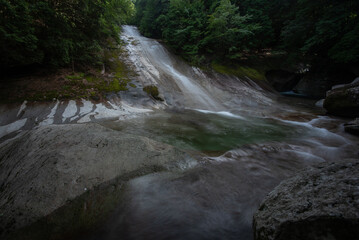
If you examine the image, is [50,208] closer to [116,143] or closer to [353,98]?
[116,143]

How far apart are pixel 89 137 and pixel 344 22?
17430 mm

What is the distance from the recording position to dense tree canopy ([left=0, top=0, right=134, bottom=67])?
4.23 meters

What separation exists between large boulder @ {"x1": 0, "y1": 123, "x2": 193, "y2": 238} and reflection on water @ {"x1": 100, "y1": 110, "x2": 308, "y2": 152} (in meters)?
1.24

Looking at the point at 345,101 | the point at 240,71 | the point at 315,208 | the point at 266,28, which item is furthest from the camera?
the point at 266,28

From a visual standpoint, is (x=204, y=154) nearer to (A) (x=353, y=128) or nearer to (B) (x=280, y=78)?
(A) (x=353, y=128)

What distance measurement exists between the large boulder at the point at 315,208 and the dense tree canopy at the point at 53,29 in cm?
689

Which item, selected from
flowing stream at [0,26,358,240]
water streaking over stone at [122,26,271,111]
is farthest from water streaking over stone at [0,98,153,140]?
water streaking over stone at [122,26,271,111]

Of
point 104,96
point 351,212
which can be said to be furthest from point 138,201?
point 104,96

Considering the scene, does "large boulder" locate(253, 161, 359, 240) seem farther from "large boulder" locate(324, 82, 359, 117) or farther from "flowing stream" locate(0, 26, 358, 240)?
"large boulder" locate(324, 82, 359, 117)

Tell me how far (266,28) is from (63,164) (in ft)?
62.0

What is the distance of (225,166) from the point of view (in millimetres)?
2758

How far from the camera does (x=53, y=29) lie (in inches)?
215

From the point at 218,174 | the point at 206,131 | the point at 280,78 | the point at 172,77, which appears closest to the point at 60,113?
the point at 206,131

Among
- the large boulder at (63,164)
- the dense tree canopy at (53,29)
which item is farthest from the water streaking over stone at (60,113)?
the large boulder at (63,164)
